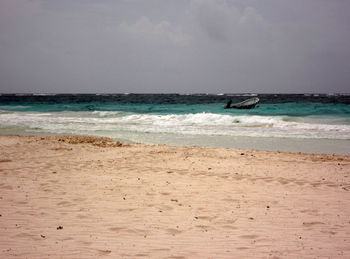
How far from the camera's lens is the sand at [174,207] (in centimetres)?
374

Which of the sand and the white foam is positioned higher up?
the white foam

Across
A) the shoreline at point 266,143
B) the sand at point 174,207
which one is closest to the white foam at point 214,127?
the shoreline at point 266,143

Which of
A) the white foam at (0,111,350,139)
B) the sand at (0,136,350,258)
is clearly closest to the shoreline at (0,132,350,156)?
the white foam at (0,111,350,139)

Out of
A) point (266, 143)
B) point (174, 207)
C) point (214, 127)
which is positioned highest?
point (214, 127)

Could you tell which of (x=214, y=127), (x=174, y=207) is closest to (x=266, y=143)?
(x=214, y=127)

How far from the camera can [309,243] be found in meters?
3.84

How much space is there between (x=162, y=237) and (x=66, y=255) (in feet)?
3.97

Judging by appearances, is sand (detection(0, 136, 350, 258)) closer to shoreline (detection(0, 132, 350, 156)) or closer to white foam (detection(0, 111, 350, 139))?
shoreline (detection(0, 132, 350, 156))

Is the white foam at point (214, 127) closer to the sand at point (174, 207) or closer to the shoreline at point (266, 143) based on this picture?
the shoreline at point (266, 143)

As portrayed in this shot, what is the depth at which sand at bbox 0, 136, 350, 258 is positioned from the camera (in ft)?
12.3

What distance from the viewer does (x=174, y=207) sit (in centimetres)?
510

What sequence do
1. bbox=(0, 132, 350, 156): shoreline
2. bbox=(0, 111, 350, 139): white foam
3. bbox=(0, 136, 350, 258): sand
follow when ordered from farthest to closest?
bbox=(0, 111, 350, 139): white foam, bbox=(0, 132, 350, 156): shoreline, bbox=(0, 136, 350, 258): sand

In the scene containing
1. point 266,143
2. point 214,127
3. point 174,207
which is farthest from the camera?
point 214,127

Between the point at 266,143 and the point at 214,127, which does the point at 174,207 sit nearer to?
the point at 266,143
